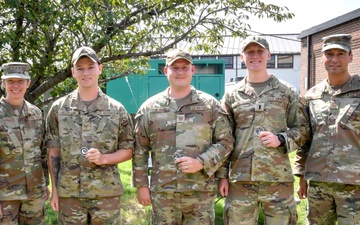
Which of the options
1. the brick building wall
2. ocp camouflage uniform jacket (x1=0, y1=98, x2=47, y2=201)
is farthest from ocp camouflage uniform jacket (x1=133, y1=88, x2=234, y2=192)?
the brick building wall

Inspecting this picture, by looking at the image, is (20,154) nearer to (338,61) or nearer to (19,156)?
(19,156)

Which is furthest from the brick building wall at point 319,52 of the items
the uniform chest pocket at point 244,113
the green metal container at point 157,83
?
the uniform chest pocket at point 244,113

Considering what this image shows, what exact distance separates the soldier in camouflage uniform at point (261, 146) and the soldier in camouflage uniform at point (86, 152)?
96cm

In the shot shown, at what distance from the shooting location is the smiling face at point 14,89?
143 inches

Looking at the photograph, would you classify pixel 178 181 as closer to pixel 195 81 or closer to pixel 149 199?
pixel 149 199

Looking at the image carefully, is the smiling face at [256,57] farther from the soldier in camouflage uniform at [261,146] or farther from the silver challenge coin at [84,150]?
the silver challenge coin at [84,150]

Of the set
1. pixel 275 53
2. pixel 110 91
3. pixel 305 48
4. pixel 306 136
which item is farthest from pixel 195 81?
pixel 275 53

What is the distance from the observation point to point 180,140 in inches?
132

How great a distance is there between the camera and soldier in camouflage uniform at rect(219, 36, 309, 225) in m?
3.40

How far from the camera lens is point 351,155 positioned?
346 centimetres

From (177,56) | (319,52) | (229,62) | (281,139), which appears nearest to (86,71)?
(177,56)

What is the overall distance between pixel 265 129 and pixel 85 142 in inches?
58.7

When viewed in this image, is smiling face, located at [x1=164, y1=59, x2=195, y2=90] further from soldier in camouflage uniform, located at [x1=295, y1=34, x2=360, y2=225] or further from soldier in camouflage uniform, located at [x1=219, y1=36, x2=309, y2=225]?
soldier in camouflage uniform, located at [x1=295, y1=34, x2=360, y2=225]

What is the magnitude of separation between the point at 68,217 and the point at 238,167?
1472mm
